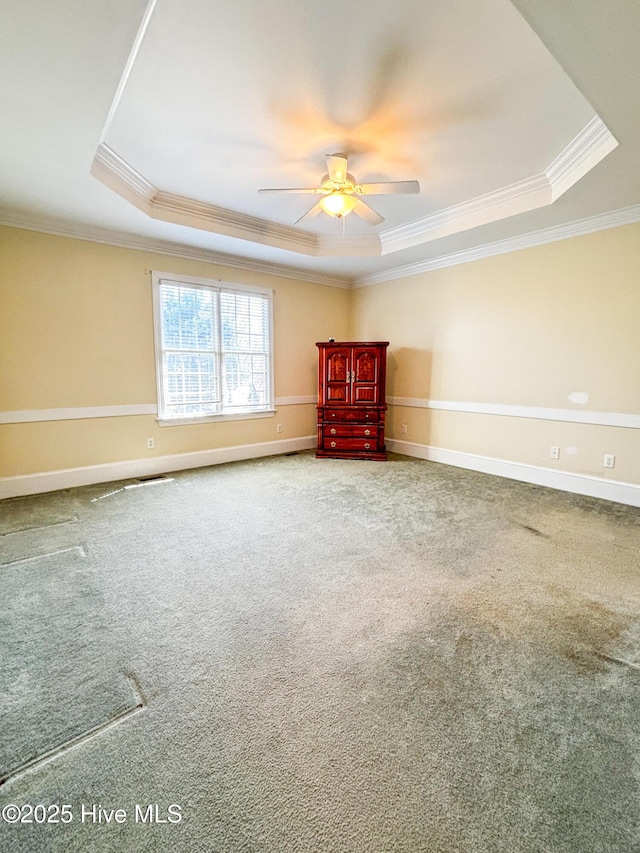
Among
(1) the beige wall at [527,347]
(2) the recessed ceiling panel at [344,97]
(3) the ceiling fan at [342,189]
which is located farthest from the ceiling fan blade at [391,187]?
(1) the beige wall at [527,347]

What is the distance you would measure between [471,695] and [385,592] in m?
0.70

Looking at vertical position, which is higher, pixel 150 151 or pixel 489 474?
pixel 150 151

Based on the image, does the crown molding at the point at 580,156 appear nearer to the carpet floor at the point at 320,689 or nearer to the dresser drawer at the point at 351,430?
the carpet floor at the point at 320,689

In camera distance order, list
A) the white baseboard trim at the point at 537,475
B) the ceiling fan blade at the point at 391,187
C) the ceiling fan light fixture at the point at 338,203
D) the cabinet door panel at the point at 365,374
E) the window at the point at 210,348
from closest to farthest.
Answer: the ceiling fan blade at the point at 391,187 < the ceiling fan light fixture at the point at 338,203 < the white baseboard trim at the point at 537,475 < the window at the point at 210,348 < the cabinet door panel at the point at 365,374

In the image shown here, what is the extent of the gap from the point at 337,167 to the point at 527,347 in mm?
2732

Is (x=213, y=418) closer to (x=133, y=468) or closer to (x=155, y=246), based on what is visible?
(x=133, y=468)

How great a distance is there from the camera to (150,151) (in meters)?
2.79

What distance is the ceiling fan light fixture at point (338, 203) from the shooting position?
285 centimetres

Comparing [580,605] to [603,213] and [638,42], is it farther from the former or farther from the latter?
[603,213]

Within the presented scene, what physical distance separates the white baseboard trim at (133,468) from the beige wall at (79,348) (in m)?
0.07

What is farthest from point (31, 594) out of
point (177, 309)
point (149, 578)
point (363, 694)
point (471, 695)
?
point (177, 309)

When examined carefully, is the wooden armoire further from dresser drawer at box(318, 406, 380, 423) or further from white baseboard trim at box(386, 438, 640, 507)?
white baseboard trim at box(386, 438, 640, 507)

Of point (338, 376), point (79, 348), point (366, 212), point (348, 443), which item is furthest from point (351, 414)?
point (79, 348)

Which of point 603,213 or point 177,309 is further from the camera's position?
point 177,309
